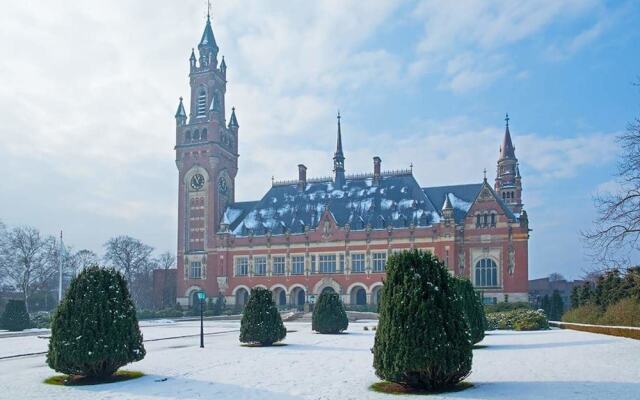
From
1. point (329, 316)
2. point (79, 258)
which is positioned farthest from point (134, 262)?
point (329, 316)

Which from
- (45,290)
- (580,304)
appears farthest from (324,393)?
(45,290)

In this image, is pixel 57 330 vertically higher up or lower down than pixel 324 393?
higher up

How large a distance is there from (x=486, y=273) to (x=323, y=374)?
46.6 metres

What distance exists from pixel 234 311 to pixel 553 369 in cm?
5133

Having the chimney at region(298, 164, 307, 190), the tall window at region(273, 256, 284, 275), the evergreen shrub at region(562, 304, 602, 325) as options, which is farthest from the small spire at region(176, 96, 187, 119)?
the evergreen shrub at region(562, 304, 602, 325)

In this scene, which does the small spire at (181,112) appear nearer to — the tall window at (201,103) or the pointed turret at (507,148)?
the tall window at (201,103)

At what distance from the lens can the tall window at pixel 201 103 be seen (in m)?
71.9

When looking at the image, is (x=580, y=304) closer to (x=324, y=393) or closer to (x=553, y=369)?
(x=553, y=369)

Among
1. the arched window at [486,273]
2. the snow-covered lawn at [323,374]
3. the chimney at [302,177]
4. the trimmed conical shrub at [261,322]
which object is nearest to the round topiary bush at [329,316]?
the trimmed conical shrub at [261,322]

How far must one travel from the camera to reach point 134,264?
8188 centimetres

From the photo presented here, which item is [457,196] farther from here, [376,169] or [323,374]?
[323,374]

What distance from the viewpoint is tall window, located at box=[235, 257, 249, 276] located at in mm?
67625

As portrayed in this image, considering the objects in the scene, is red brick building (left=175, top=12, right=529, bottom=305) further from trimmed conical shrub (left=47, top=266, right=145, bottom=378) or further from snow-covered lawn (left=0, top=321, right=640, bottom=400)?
trimmed conical shrub (left=47, top=266, right=145, bottom=378)

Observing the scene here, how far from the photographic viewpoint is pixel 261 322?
2372cm
